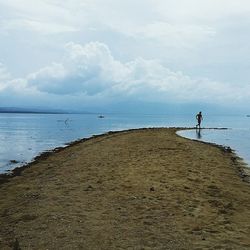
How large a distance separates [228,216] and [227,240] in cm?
260

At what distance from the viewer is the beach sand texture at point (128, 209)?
10375mm

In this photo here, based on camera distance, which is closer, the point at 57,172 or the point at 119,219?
the point at 119,219

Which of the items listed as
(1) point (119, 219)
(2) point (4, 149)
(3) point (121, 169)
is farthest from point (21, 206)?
(2) point (4, 149)

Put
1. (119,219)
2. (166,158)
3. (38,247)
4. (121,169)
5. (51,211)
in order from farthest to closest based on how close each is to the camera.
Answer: (166,158) < (121,169) < (51,211) < (119,219) < (38,247)

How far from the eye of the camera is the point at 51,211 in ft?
43.3

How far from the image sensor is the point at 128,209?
13477 millimetres

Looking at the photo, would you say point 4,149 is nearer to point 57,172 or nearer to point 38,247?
point 57,172

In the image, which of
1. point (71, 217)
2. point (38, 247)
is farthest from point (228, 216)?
point (38, 247)

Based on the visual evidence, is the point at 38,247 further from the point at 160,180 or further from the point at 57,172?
the point at 57,172

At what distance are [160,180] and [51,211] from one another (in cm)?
670

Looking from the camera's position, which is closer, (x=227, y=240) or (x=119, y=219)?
(x=227, y=240)

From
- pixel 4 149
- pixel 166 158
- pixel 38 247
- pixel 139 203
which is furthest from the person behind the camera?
pixel 4 149

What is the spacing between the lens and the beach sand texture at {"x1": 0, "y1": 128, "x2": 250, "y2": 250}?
10375 mm

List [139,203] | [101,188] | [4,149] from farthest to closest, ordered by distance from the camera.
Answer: [4,149]
[101,188]
[139,203]
